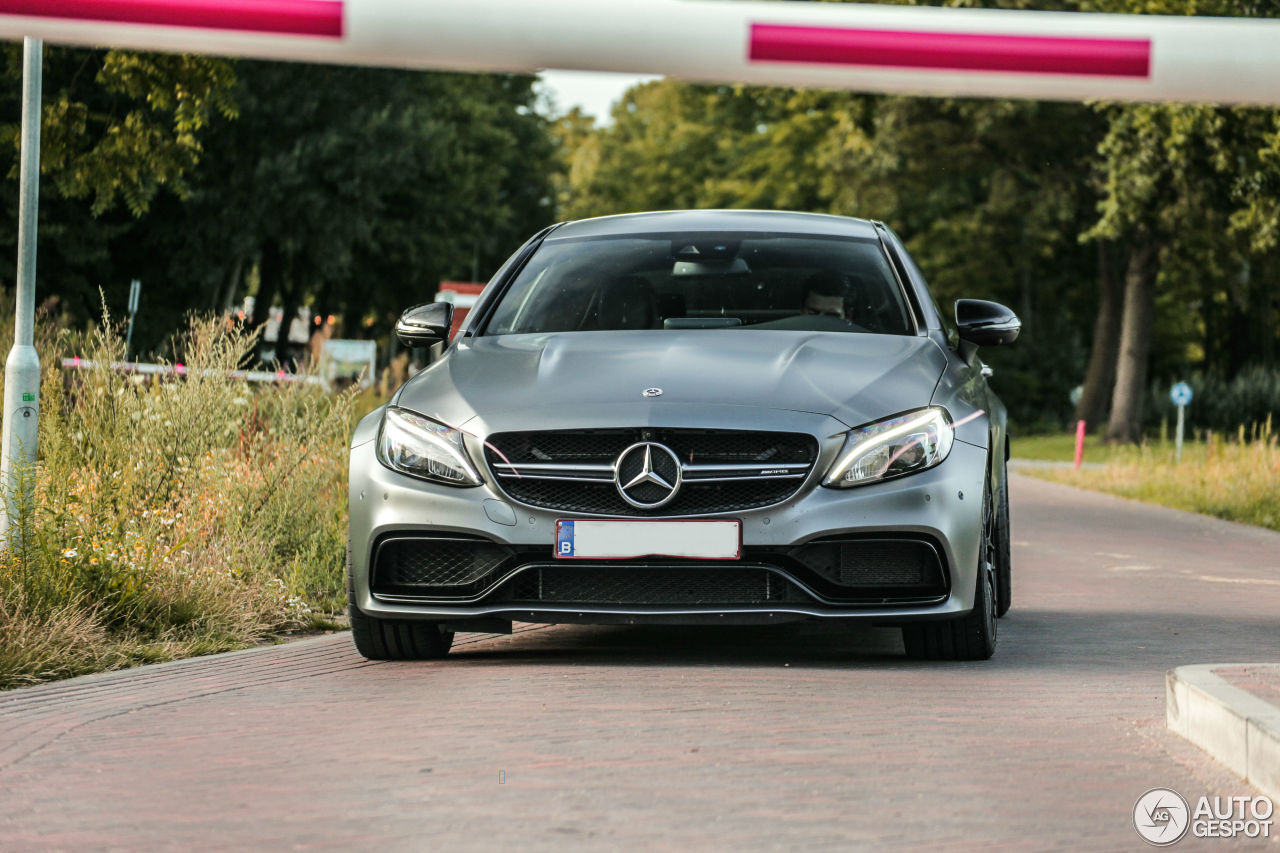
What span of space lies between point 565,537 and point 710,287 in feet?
6.04

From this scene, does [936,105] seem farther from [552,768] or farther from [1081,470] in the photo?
[552,768]

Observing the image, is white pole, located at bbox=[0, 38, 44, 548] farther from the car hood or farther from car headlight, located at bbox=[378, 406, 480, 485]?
the car hood

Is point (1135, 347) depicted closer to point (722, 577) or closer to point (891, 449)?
point (891, 449)

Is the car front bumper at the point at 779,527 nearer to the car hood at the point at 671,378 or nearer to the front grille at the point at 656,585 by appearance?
the front grille at the point at 656,585

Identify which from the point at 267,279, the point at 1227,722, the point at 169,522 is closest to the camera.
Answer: the point at 1227,722

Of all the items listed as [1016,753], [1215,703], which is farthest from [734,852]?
[1215,703]

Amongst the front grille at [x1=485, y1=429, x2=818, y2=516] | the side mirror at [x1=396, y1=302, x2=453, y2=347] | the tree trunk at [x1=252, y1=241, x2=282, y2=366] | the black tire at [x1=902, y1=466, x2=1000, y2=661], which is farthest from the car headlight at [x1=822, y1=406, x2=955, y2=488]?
the tree trunk at [x1=252, y1=241, x2=282, y2=366]

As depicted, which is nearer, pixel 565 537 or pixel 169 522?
pixel 565 537

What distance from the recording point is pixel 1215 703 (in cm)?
536

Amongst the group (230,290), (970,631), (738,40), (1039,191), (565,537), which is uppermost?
(1039,191)

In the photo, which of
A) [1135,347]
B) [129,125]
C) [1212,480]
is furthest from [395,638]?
[1135,347]

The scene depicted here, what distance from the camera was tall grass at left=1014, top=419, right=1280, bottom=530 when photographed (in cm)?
1833

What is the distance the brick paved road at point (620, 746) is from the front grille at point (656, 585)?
10.9 inches

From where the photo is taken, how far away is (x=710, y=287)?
7922 mm
